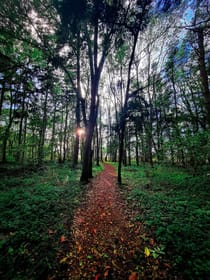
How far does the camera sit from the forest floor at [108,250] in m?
2.07

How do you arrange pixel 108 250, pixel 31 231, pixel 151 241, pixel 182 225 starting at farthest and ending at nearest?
pixel 182 225
pixel 31 231
pixel 151 241
pixel 108 250

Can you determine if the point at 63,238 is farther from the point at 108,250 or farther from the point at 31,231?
the point at 108,250

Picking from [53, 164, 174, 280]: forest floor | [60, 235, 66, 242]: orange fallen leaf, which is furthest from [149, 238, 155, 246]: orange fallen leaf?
[60, 235, 66, 242]: orange fallen leaf

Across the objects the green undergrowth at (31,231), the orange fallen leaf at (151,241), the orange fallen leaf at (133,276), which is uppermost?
the green undergrowth at (31,231)

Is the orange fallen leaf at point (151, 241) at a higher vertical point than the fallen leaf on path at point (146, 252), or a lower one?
higher

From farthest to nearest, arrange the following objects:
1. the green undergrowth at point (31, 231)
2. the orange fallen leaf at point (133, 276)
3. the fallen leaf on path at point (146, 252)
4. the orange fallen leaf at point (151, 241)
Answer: the orange fallen leaf at point (151, 241) → the fallen leaf on path at point (146, 252) → the green undergrowth at point (31, 231) → the orange fallen leaf at point (133, 276)

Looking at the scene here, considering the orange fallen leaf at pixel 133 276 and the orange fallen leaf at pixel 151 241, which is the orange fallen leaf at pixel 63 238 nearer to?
the orange fallen leaf at pixel 133 276

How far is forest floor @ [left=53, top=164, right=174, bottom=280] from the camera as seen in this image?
2.07 m

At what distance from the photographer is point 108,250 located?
256 centimetres

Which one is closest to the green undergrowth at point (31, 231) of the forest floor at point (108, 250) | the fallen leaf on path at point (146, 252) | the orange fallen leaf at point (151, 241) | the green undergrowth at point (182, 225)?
the forest floor at point (108, 250)

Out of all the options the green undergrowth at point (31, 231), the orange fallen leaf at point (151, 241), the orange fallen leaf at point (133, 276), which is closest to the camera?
the orange fallen leaf at point (133, 276)

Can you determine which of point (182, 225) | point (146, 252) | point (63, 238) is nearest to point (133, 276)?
point (146, 252)

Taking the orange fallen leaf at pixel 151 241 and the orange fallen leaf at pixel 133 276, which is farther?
the orange fallen leaf at pixel 151 241

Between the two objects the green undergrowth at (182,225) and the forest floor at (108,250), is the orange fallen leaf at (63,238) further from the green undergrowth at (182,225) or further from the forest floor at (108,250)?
the green undergrowth at (182,225)
